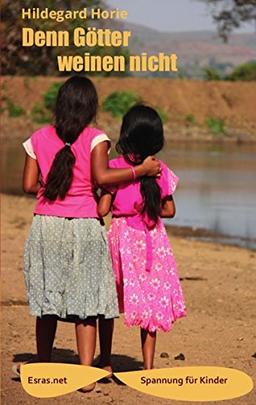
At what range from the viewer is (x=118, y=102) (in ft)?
170

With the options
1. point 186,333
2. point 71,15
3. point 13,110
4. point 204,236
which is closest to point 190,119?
point 13,110

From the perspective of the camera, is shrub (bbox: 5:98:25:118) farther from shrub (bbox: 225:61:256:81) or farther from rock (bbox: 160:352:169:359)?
rock (bbox: 160:352:169:359)

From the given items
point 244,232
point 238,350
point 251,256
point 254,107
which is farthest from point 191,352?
point 254,107

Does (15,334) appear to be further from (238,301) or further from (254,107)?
(254,107)

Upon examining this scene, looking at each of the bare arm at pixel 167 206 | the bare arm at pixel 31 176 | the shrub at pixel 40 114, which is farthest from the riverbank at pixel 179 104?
the bare arm at pixel 31 176

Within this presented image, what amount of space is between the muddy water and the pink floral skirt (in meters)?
10.1

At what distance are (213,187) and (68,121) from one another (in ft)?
61.2

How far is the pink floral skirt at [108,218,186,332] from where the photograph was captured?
6125 millimetres

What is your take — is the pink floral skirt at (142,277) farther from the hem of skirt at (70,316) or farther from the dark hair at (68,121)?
the dark hair at (68,121)

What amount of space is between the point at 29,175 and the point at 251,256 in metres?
8.55

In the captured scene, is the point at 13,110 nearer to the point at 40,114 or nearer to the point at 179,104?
the point at 40,114

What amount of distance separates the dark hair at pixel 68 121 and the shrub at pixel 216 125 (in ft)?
146

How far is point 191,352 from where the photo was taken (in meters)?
7.32

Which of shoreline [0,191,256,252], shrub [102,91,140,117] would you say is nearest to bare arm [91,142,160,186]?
shoreline [0,191,256,252]
